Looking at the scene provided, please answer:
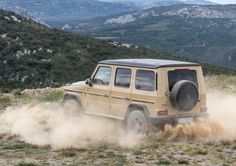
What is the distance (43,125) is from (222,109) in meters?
5.28

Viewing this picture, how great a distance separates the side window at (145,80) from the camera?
1230 cm

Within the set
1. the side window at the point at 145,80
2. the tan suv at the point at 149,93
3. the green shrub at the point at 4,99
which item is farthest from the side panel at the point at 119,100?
the green shrub at the point at 4,99

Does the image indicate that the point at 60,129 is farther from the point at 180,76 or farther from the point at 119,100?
the point at 180,76

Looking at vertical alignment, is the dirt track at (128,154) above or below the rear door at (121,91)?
below

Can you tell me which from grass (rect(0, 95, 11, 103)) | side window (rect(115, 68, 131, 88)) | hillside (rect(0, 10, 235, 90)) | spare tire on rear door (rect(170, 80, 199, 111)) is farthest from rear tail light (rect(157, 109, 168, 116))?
hillside (rect(0, 10, 235, 90))

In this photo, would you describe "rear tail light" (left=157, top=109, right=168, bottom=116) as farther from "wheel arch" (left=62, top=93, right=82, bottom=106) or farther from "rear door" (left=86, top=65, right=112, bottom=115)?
"wheel arch" (left=62, top=93, right=82, bottom=106)

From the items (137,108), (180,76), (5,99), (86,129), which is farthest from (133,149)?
(5,99)

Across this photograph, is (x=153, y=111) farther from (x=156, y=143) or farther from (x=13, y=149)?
(x=13, y=149)

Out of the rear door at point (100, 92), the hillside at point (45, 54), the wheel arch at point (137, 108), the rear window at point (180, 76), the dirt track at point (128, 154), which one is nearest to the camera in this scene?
the dirt track at point (128, 154)

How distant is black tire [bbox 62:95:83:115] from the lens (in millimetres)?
14469

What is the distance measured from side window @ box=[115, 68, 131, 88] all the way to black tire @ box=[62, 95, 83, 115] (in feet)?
5.51

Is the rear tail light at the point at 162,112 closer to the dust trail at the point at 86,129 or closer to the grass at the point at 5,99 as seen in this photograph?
the dust trail at the point at 86,129

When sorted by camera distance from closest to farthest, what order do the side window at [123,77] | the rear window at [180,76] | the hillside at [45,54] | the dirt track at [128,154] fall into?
the dirt track at [128,154], the rear window at [180,76], the side window at [123,77], the hillside at [45,54]

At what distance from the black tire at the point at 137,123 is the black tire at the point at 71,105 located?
2.18 m
